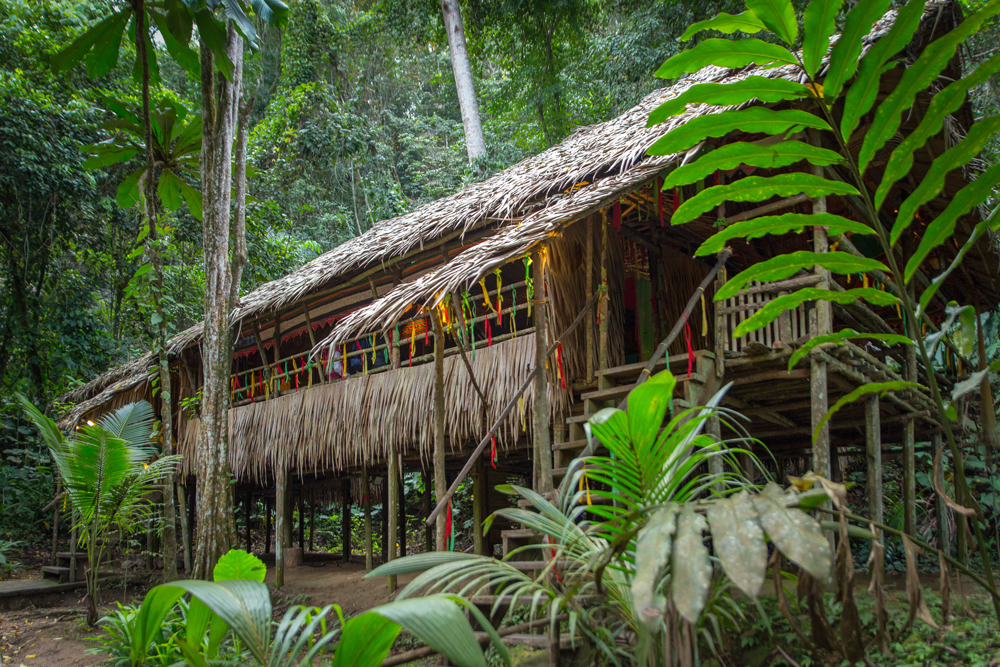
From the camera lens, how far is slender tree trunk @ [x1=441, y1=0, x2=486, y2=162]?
501 inches

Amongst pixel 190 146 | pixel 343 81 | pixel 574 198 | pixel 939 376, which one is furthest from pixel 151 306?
pixel 343 81

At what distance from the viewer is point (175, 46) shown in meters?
5.82

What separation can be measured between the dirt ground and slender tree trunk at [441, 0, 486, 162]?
7801mm

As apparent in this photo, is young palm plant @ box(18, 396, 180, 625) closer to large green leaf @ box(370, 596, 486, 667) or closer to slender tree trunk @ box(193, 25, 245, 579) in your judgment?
slender tree trunk @ box(193, 25, 245, 579)

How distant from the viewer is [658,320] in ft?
21.9

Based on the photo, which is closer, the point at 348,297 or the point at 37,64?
the point at 348,297

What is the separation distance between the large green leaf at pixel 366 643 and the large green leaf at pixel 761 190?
1.27 m

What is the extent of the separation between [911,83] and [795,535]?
102cm

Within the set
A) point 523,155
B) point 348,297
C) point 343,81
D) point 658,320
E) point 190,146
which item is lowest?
point 658,320

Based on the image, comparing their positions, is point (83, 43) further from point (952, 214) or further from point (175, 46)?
point (952, 214)

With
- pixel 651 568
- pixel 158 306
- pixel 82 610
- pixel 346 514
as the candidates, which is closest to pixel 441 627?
pixel 651 568

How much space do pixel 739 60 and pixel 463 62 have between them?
12.0 metres

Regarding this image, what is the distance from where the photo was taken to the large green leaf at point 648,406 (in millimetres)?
1698

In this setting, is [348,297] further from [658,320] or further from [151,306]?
[658,320]
